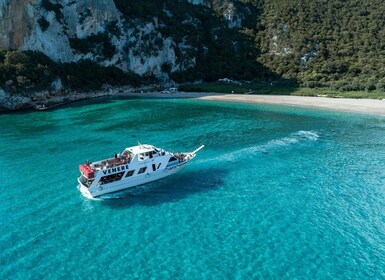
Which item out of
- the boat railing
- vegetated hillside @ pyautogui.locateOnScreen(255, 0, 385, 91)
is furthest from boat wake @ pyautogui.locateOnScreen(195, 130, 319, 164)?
vegetated hillside @ pyautogui.locateOnScreen(255, 0, 385, 91)

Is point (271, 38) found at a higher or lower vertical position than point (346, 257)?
higher

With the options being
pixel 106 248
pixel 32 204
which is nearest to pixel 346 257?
pixel 106 248

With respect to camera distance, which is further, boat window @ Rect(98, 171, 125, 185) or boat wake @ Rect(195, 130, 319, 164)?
boat wake @ Rect(195, 130, 319, 164)

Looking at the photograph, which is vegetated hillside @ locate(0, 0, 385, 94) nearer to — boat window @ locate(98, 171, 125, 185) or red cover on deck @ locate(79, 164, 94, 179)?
red cover on deck @ locate(79, 164, 94, 179)

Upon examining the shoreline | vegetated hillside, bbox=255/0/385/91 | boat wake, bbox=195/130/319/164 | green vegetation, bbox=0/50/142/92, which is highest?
vegetated hillside, bbox=255/0/385/91

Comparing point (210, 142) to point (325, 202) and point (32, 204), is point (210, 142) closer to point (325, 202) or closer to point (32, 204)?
point (325, 202)

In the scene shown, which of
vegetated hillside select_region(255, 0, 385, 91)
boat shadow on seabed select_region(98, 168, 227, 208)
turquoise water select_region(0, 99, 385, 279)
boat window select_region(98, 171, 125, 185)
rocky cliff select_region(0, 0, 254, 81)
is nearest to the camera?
turquoise water select_region(0, 99, 385, 279)
